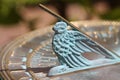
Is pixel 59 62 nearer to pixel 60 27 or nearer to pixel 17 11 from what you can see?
pixel 60 27

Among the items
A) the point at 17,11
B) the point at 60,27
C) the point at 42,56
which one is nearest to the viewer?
the point at 60,27

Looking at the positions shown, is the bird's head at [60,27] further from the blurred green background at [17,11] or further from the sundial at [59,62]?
the blurred green background at [17,11]

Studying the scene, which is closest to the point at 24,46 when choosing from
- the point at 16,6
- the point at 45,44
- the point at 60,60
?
the point at 45,44

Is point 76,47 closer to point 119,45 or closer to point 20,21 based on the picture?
point 119,45

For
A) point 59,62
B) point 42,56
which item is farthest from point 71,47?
point 42,56

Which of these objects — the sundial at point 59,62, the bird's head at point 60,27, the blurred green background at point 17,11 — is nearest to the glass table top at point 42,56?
the sundial at point 59,62

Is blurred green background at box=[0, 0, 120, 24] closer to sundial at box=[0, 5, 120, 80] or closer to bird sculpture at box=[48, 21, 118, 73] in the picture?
sundial at box=[0, 5, 120, 80]

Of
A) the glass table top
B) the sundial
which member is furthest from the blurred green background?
the sundial

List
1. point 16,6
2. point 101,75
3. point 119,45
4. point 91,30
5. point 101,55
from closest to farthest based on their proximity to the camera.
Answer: point 101,75
point 101,55
point 119,45
point 91,30
point 16,6
